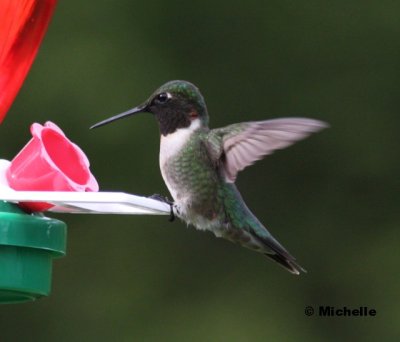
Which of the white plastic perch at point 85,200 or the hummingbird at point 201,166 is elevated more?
the hummingbird at point 201,166

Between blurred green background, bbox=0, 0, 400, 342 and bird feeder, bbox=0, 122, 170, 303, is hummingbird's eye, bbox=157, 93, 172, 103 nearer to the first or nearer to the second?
bird feeder, bbox=0, 122, 170, 303

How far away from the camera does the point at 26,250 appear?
2.79m

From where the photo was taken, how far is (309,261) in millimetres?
6555

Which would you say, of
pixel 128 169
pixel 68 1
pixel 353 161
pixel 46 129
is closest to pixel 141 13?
pixel 68 1

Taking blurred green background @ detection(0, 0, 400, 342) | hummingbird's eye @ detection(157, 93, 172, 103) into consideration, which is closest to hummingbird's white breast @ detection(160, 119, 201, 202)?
hummingbird's eye @ detection(157, 93, 172, 103)

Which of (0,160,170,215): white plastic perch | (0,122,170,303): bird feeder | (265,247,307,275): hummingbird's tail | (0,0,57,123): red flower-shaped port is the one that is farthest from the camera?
(265,247,307,275): hummingbird's tail

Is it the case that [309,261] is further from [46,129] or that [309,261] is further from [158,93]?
[46,129]

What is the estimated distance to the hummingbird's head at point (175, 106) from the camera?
363 centimetres

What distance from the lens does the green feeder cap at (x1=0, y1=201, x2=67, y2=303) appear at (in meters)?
2.75

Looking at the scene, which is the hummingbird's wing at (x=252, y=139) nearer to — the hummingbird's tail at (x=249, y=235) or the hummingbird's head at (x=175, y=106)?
the hummingbird's head at (x=175, y=106)

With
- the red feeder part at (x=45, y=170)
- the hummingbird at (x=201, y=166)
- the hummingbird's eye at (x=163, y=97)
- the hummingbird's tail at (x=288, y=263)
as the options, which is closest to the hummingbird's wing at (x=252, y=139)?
the hummingbird at (x=201, y=166)

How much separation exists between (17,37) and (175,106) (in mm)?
633

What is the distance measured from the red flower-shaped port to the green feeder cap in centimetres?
52

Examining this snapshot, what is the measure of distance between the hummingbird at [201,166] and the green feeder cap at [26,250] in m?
0.75
